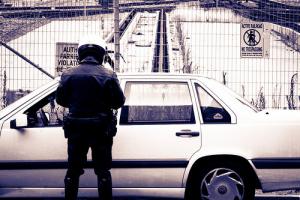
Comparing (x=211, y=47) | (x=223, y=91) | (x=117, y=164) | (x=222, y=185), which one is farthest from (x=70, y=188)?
(x=211, y=47)

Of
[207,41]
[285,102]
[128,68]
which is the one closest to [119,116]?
[207,41]

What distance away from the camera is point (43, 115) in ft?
18.8

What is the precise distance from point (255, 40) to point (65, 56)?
3171 mm

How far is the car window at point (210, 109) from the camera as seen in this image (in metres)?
5.58

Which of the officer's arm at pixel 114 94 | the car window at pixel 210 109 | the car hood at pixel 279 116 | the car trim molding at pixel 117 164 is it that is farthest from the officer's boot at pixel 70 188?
the car hood at pixel 279 116

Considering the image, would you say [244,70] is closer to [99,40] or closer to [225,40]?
[225,40]

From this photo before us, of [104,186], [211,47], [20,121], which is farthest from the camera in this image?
[211,47]

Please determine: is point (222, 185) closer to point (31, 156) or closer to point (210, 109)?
point (210, 109)

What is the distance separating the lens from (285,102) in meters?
10.5

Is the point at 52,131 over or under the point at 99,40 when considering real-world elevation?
under

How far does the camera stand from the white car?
5441mm

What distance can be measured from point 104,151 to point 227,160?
1339mm

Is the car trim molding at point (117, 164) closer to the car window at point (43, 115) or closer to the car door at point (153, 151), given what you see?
the car door at point (153, 151)

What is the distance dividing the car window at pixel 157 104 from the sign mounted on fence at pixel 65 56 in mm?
3342
